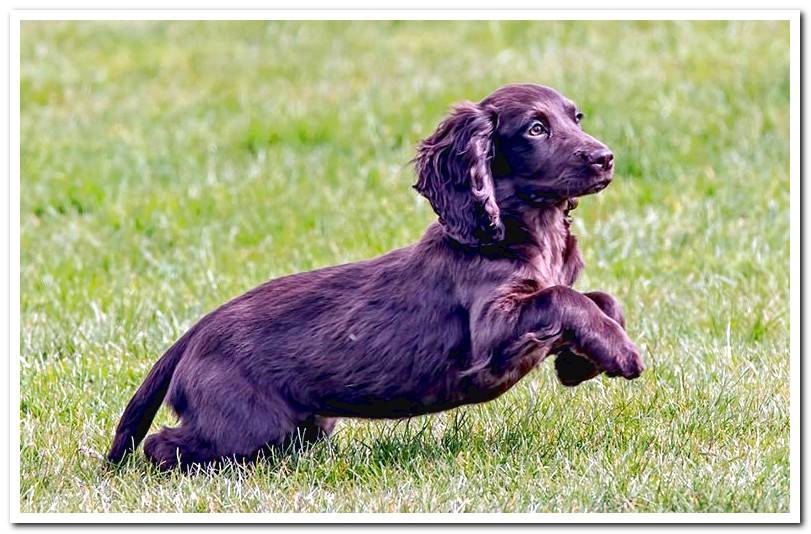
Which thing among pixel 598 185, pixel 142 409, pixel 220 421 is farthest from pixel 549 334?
pixel 142 409

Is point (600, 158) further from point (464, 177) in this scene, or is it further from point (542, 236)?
point (464, 177)

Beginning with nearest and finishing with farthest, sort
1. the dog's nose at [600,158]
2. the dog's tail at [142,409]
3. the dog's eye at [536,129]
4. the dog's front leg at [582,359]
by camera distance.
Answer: the dog's nose at [600,158] → the dog's eye at [536,129] → the dog's front leg at [582,359] → the dog's tail at [142,409]

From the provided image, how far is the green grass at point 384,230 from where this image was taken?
4.70 m

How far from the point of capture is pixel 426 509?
14.4 feet

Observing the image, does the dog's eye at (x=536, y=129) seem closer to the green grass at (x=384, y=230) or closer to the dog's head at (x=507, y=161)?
the dog's head at (x=507, y=161)

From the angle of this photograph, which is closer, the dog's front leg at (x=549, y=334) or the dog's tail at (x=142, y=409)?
the dog's front leg at (x=549, y=334)

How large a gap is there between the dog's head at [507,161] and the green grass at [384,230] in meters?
0.92

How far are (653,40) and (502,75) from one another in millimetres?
1567

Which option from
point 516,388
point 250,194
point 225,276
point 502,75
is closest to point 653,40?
point 502,75

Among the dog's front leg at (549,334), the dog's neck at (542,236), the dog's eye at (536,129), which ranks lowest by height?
the dog's front leg at (549,334)

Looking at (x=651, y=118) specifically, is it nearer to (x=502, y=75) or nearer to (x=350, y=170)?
(x=502, y=75)

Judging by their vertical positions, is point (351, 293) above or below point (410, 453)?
above

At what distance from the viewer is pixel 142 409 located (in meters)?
5.00

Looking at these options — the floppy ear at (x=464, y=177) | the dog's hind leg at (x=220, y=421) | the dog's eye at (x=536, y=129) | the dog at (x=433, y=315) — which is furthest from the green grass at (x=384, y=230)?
the dog's eye at (x=536, y=129)
